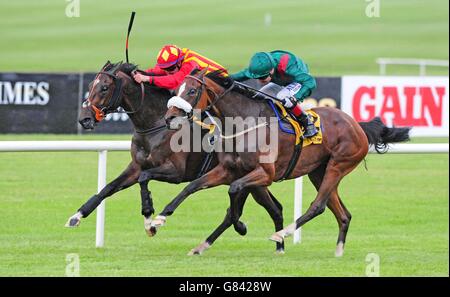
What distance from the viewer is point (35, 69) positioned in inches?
1147

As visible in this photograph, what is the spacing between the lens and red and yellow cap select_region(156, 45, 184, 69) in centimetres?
836

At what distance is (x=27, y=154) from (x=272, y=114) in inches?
313

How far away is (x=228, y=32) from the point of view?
37000 mm

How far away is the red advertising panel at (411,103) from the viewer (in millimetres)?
16562

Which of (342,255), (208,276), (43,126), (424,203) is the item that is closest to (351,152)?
(342,255)

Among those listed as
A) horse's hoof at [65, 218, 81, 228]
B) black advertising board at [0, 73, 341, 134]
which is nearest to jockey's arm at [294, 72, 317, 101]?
horse's hoof at [65, 218, 81, 228]

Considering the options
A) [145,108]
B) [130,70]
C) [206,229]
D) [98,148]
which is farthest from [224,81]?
[206,229]

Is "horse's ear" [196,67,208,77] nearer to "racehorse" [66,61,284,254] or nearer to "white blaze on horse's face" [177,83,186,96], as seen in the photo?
"white blaze on horse's face" [177,83,186,96]

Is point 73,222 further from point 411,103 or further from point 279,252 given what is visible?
point 411,103

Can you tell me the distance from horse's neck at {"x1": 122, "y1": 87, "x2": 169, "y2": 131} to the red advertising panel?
333 inches

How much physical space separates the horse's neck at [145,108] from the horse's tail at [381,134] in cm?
188

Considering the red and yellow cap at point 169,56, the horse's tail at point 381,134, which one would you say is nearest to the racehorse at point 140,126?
the red and yellow cap at point 169,56

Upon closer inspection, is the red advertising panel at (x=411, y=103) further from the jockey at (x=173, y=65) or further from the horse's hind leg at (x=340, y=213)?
the jockey at (x=173, y=65)
